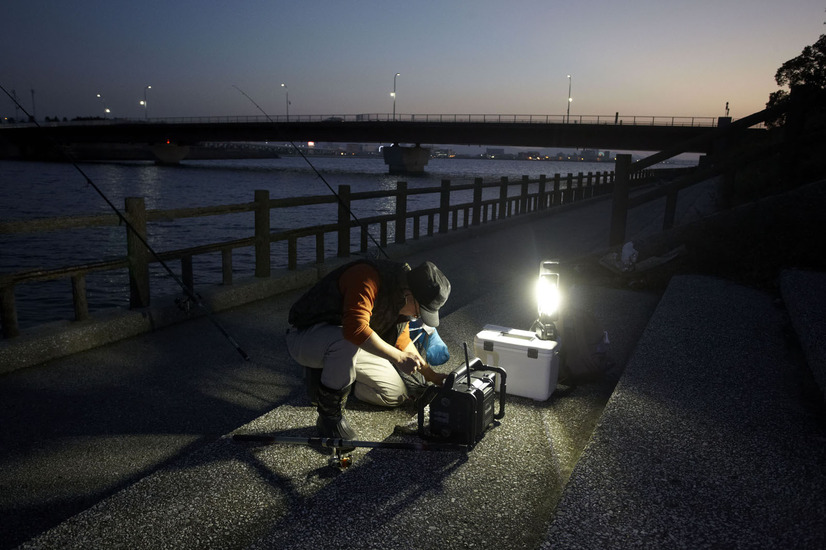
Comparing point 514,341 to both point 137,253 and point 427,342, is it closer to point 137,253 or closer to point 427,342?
point 427,342

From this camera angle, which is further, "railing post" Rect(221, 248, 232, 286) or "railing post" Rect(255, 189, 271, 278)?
"railing post" Rect(255, 189, 271, 278)

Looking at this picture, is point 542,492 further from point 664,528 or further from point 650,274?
point 650,274

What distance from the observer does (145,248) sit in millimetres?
5625

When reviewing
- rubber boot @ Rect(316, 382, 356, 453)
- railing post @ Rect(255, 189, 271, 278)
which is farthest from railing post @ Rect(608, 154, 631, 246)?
rubber boot @ Rect(316, 382, 356, 453)

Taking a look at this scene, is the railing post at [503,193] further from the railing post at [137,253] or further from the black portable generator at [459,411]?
the black portable generator at [459,411]

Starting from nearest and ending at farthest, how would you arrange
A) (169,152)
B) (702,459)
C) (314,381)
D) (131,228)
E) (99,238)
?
(702,459) < (314,381) < (131,228) < (99,238) < (169,152)

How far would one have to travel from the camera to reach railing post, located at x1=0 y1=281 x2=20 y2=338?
456 cm

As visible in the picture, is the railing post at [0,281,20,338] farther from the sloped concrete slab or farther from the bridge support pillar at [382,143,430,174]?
the bridge support pillar at [382,143,430,174]

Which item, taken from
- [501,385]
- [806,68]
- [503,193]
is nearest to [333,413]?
[501,385]

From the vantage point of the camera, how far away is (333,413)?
10.8 feet

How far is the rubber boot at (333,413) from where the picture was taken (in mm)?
3260

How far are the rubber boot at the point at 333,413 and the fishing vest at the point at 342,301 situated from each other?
1.20ft

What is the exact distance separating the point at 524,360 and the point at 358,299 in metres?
1.38

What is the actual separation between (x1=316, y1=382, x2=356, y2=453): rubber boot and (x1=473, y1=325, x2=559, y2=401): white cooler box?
3.79 feet
